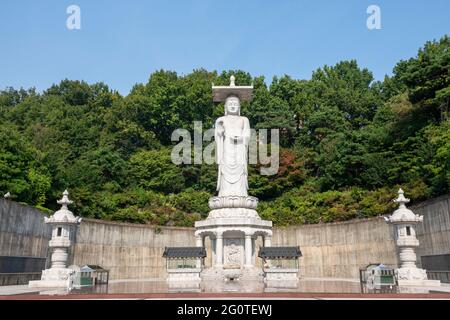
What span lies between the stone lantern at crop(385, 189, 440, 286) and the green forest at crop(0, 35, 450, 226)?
247 inches

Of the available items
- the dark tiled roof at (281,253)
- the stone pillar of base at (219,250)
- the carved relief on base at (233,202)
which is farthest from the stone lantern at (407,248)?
the stone pillar of base at (219,250)

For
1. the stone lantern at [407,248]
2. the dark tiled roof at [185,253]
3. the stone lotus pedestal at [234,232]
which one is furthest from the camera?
the stone lotus pedestal at [234,232]

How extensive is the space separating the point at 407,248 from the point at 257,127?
85.2 feet

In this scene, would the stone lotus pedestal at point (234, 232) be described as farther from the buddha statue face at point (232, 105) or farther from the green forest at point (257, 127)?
the green forest at point (257, 127)

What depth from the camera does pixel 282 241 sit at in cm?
2706

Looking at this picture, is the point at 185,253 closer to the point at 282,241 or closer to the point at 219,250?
the point at 219,250

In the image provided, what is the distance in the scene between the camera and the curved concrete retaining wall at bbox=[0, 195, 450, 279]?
19953 mm

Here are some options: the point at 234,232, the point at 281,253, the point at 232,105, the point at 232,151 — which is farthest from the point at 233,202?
the point at 232,105

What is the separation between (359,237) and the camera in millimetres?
24438

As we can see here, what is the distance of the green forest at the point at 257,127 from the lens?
84.6ft

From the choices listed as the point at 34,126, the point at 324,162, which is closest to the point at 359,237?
the point at 324,162

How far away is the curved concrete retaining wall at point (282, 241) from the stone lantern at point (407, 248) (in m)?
4.60

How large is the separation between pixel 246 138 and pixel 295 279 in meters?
8.40
